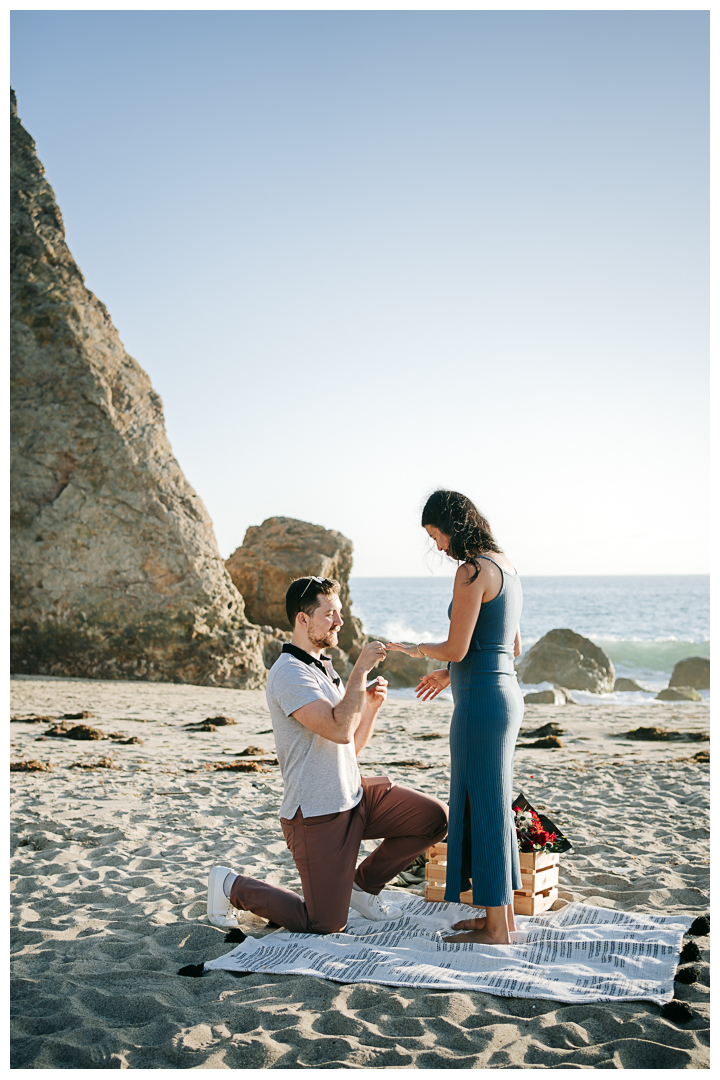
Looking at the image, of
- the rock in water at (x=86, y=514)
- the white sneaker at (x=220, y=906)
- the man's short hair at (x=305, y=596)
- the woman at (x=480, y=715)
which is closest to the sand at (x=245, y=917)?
the white sneaker at (x=220, y=906)

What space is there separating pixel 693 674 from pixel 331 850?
21264mm

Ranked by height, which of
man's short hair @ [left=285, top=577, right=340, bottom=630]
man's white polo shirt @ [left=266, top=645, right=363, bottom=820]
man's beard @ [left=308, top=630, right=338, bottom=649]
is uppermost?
man's short hair @ [left=285, top=577, right=340, bottom=630]

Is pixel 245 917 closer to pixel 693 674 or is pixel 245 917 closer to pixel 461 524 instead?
pixel 461 524

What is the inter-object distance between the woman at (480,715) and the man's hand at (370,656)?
119 mm

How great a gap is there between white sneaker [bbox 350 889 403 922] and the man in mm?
11

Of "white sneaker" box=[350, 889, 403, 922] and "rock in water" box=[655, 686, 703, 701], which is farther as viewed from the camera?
"rock in water" box=[655, 686, 703, 701]

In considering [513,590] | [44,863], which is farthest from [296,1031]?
[44,863]

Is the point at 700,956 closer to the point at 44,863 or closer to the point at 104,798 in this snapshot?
the point at 44,863

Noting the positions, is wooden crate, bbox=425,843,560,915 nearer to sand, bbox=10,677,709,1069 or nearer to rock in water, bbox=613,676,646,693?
sand, bbox=10,677,709,1069

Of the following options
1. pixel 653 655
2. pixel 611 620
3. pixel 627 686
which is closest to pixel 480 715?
pixel 627 686

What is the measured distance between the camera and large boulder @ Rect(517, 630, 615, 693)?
21078mm

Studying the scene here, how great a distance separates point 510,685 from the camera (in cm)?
383

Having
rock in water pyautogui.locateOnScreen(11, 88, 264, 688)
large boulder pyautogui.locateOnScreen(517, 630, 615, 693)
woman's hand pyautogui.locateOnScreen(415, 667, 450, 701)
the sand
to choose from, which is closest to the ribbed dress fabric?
woman's hand pyautogui.locateOnScreen(415, 667, 450, 701)

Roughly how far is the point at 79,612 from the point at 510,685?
11439mm
